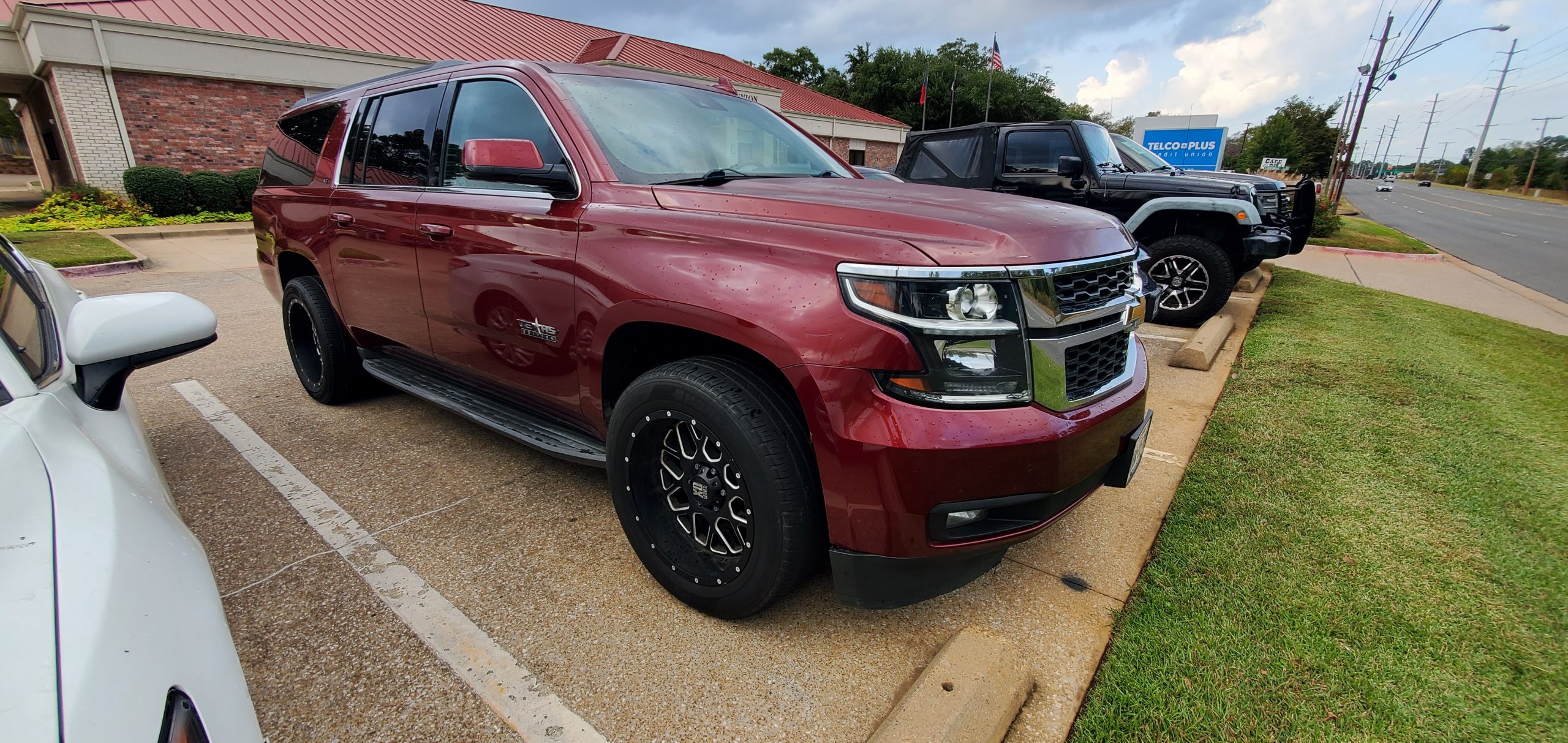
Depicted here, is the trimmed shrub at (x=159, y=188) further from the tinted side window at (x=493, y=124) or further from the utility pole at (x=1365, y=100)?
the utility pole at (x=1365, y=100)

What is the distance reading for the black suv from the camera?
629 centimetres

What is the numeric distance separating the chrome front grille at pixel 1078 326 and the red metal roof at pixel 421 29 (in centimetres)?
1907

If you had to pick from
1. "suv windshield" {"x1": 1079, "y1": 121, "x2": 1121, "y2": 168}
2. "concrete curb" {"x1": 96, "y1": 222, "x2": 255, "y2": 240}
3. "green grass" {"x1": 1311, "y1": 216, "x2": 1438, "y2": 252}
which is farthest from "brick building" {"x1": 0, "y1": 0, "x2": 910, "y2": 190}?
"green grass" {"x1": 1311, "y1": 216, "x2": 1438, "y2": 252}

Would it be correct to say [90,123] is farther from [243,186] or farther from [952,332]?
[952,332]

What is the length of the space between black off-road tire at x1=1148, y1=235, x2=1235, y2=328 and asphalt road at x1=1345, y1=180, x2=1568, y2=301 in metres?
8.07

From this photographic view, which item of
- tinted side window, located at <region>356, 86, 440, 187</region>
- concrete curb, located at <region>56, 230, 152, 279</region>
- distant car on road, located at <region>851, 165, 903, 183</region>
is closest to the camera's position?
tinted side window, located at <region>356, 86, 440, 187</region>

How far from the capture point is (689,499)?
7.39 feet

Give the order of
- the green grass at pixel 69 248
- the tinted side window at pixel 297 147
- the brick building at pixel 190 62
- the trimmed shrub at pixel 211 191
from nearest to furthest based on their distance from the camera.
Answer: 1. the tinted side window at pixel 297 147
2. the green grass at pixel 69 248
3. the brick building at pixel 190 62
4. the trimmed shrub at pixel 211 191

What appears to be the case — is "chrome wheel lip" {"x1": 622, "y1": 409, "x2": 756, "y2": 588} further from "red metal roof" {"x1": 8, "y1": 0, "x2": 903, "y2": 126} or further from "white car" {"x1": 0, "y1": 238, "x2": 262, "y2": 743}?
"red metal roof" {"x1": 8, "y1": 0, "x2": 903, "y2": 126}

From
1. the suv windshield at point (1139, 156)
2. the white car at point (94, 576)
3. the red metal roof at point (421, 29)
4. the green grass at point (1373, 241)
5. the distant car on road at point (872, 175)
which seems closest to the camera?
the white car at point (94, 576)

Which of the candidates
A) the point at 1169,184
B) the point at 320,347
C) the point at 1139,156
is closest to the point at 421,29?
the point at 320,347

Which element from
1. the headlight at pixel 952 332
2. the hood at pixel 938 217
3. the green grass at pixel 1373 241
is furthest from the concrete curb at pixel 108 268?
the green grass at pixel 1373 241

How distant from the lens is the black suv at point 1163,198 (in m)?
6.29

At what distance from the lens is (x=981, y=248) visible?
1828mm
